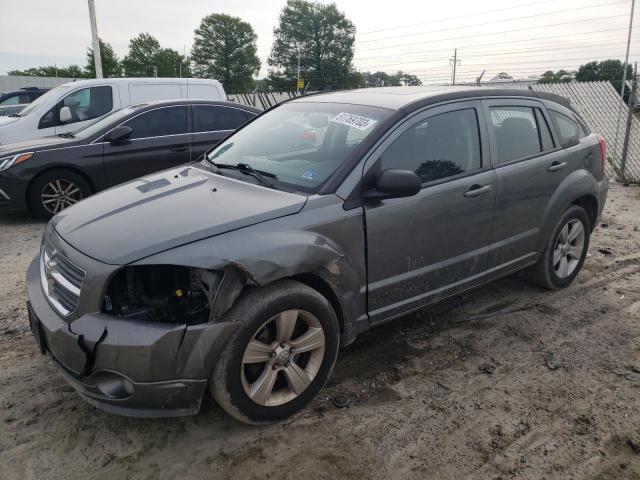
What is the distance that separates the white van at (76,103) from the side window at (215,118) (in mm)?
2125

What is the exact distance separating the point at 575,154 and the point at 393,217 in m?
2.22

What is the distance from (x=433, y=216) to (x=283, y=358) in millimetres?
1318

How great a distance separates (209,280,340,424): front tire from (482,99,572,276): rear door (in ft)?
5.39

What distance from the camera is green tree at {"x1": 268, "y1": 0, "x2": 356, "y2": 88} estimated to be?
64.1 m

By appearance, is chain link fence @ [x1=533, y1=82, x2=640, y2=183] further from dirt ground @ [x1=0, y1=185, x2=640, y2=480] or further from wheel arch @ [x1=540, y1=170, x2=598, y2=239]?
dirt ground @ [x1=0, y1=185, x2=640, y2=480]

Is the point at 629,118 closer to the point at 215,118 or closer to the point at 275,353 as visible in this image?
the point at 215,118

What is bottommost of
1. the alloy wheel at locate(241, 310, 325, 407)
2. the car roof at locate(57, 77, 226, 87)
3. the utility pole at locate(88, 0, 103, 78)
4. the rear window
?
the alloy wheel at locate(241, 310, 325, 407)

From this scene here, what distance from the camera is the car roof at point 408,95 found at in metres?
3.38

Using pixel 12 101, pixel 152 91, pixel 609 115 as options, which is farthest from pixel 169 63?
pixel 609 115

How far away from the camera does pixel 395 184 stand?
113 inches

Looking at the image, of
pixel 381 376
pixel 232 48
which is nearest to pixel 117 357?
pixel 381 376

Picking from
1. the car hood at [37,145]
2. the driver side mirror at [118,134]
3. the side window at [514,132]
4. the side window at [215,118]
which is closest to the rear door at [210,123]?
the side window at [215,118]

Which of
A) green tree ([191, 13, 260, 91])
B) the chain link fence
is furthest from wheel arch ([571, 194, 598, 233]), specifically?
green tree ([191, 13, 260, 91])

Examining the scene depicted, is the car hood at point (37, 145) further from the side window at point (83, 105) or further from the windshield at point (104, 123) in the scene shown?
the side window at point (83, 105)
